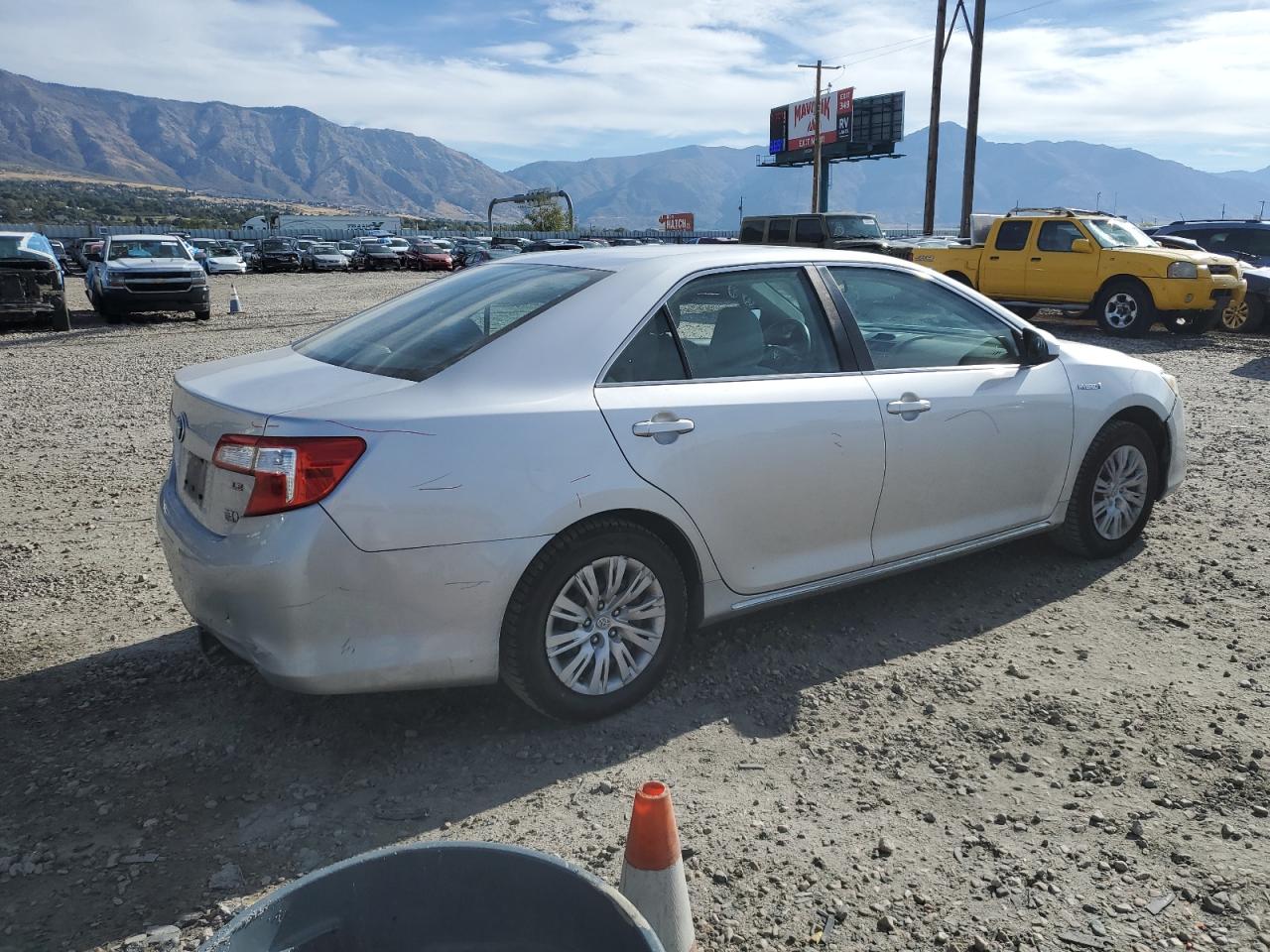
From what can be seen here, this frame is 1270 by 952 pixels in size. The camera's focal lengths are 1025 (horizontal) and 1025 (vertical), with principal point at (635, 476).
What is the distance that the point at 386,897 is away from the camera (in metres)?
1.63

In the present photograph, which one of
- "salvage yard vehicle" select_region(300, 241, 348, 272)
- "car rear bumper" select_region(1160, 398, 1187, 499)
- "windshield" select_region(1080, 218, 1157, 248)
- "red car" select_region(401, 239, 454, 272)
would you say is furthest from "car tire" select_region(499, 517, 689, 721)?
"salvage yard vehicle" select_region(300, 241, 348, 272)

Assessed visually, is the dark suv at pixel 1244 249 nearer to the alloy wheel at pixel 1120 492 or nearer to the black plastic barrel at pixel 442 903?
the alloy wheel at pixel 1120 492

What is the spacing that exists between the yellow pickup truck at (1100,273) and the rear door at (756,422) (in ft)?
42.8

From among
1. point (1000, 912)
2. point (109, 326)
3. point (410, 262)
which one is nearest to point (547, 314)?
point (1000, 912)

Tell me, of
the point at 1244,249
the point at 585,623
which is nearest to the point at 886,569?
the point at 585,623

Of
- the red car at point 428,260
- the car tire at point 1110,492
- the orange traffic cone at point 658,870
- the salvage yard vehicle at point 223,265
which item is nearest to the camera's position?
the orange traffic cone at point 658,870

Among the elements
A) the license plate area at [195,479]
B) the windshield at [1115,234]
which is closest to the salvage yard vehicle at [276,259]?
the windshield at [1115,234]

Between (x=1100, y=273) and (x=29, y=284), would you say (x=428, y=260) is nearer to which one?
(x=29, y=284)

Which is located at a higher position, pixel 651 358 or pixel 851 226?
pixel 851 226

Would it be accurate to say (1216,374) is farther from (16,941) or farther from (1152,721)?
(16,941)

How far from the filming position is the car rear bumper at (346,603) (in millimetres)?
2891

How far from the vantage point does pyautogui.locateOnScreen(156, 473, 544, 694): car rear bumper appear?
2.89 meters

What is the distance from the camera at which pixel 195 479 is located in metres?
3.26

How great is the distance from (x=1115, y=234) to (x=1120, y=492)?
12562 mm
